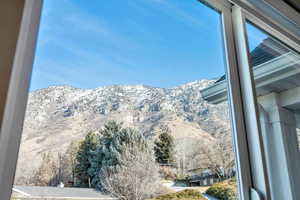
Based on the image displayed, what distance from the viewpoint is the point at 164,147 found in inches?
39.7

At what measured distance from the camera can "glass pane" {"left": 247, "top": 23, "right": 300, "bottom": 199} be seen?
4.77 feet

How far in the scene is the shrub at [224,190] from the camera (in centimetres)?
108

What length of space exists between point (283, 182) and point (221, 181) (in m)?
0.56

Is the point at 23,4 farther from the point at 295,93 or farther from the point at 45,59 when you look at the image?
the point at 295,93

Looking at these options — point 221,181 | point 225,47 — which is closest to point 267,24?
point 225,47

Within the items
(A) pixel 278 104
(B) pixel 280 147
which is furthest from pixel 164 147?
(A) pixel 278 104

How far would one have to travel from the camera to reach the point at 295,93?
1.88 meters

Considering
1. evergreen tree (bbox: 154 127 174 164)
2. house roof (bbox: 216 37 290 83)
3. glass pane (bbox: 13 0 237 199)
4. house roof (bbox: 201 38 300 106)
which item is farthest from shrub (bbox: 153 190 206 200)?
house roof (bbox: 216 37 290 83)

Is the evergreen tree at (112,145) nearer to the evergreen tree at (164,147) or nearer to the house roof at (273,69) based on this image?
the evergreen tree at (164,147)

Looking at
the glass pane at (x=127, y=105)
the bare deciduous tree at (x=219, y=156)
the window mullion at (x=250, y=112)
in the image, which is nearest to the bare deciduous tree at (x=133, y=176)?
the glass pane at (x=127, y=105)

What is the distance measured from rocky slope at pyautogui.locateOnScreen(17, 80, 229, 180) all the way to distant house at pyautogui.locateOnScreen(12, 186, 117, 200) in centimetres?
5

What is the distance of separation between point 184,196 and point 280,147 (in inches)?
36.7

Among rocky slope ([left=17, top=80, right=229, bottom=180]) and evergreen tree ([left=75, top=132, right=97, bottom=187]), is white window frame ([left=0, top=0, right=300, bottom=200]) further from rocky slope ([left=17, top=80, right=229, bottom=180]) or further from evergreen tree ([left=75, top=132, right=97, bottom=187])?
evergreen tree ([left=75, top=132, right=97, bottom=187])

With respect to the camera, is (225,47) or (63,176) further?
(225,47)
